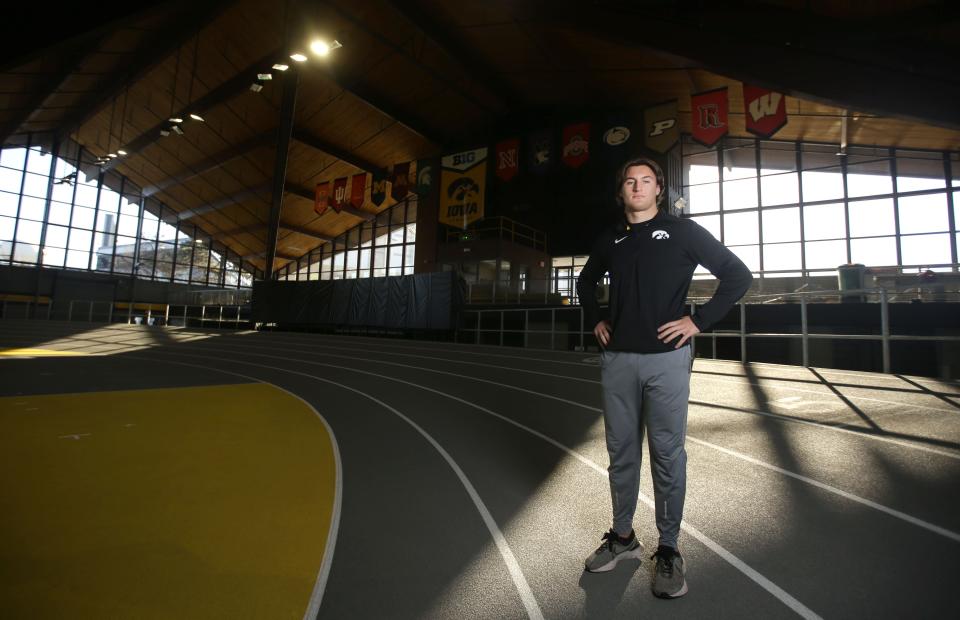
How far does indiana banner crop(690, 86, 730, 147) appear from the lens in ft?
42.7

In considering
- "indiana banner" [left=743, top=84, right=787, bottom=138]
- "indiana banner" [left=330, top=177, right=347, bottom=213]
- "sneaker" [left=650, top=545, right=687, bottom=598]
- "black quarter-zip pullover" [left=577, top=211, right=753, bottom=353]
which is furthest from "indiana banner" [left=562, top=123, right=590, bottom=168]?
"sneaker" [left=650, top=545, right=687, bottom=598]

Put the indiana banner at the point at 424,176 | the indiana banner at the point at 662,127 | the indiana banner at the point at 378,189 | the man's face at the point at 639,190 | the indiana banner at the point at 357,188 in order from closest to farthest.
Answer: the man's face at the point at 639,190 → the indiana banner at the point at 662,127 → the indiana banner at the point at 424,176 → the indiana banner at the point at 357,188 → the indiana banner at the point at 378,189

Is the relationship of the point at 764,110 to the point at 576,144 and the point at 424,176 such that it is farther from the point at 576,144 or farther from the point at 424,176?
the point at 424,176

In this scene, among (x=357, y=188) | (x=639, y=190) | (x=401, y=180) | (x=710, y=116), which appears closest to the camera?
(x=639, y=190)

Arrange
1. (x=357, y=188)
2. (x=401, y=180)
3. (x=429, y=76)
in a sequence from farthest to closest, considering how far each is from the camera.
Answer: (x=357, y=188)
(x=401, y=180)
(x=429, y=76)

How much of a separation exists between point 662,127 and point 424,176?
36.9 feet

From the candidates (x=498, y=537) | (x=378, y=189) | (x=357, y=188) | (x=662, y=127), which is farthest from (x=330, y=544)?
(x=378, y=189)

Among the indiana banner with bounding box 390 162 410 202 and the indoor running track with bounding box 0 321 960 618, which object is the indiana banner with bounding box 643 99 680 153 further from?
the indoor running track with bounding box 0 321 960 618

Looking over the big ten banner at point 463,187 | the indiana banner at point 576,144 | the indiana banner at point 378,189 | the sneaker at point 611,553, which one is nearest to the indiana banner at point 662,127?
the indiana banner at point 576,144

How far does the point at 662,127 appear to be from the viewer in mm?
15141

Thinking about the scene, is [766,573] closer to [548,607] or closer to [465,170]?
[548,607]

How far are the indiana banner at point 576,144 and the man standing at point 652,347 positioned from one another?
51.9 feet

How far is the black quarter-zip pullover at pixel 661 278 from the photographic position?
1755 mm

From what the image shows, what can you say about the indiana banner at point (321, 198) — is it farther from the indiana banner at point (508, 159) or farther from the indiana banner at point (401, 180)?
the indiana banner at point (508, 159)
